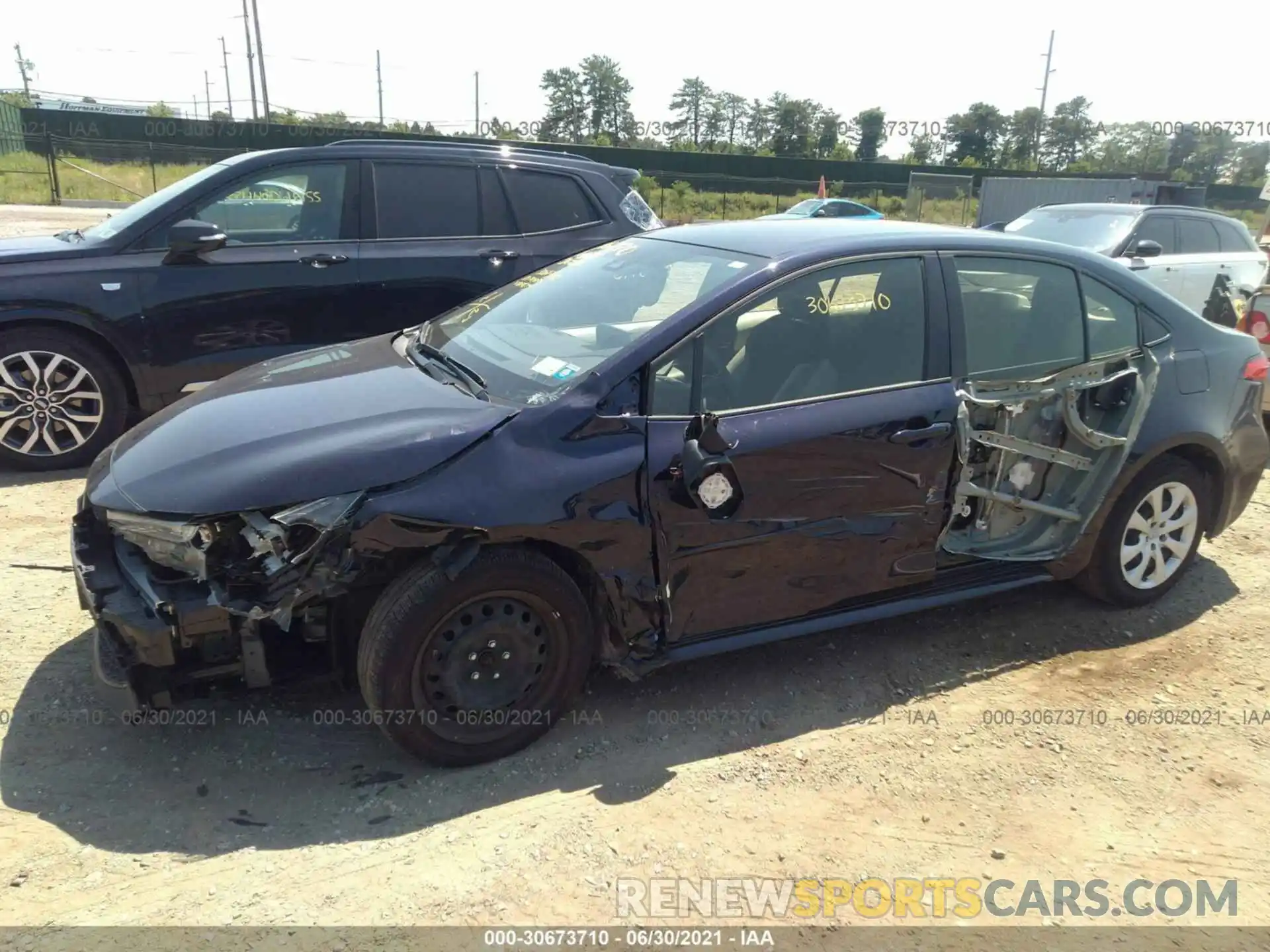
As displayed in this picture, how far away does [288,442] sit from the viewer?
113 inches

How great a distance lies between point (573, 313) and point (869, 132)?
67332 millimetres

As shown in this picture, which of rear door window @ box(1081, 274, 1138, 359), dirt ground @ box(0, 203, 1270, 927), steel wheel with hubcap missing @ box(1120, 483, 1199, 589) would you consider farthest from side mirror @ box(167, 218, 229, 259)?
steel wheel with hubcap missing @ box(1120, 483, 1199, 589)

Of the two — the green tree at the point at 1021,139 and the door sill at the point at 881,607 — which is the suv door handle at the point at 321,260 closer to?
the door sill at the point at 881,607

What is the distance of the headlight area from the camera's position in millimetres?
2648

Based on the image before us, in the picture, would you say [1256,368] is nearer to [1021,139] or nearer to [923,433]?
[923,433]

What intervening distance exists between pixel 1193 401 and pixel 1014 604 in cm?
122

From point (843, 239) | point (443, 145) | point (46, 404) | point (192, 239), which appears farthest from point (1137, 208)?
point (46, 404)

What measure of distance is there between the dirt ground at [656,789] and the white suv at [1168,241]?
7005mm

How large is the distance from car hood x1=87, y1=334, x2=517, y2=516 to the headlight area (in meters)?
0.06

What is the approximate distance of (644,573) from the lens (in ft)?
9.93

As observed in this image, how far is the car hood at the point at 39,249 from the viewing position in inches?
207

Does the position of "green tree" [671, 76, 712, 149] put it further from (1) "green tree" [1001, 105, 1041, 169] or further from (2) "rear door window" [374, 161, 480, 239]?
(2) "rear door window" [374, 161, 480, 239]

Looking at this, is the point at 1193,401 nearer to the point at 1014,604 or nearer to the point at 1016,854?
the point at 1014,604

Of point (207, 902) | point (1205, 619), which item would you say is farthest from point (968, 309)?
point (207, 902)
